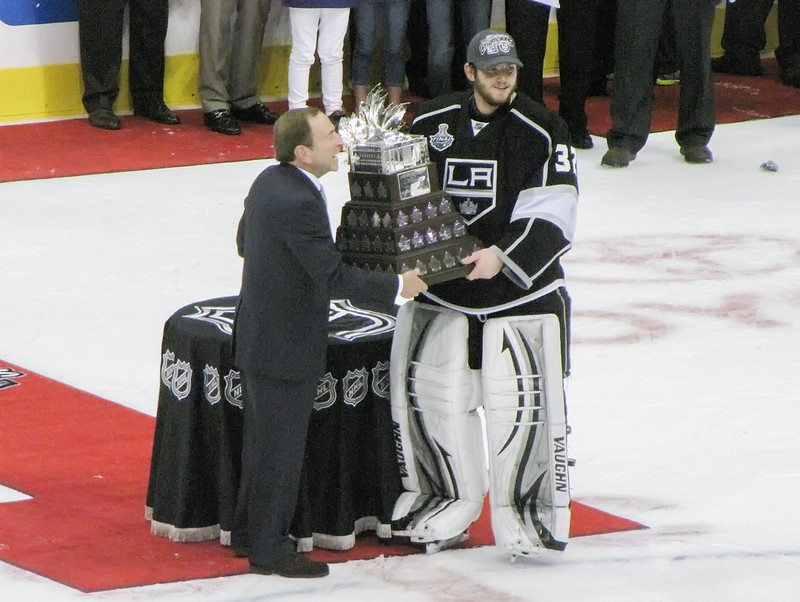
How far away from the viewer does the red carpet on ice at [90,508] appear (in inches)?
184

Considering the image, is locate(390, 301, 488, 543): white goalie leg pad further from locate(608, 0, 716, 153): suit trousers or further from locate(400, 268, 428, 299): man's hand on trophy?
locate(608, 0, 716, 153): suit trousers

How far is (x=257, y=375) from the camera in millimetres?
4465

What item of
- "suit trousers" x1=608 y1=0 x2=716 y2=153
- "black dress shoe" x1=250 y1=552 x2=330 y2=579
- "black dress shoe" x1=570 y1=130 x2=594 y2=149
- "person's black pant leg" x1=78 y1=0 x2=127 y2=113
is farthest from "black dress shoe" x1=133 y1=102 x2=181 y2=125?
"black dress shoe" x1=250 y1=552 x2=330 y2=579

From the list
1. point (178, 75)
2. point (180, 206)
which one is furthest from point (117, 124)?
point (180, 206)

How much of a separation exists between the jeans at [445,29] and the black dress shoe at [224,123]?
1456mm

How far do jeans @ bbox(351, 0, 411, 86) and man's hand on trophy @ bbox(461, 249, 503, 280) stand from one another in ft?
22.7

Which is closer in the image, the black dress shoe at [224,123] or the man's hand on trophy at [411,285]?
the man's hand on trophy at [411,285]

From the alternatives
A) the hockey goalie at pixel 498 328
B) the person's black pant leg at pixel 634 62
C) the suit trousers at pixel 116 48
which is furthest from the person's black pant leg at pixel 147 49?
the hockey goalie at pixel 498 328

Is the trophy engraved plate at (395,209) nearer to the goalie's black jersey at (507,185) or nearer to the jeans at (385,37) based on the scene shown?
the goalie's black jersey at (507,185)

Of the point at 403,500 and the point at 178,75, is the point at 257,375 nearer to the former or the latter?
the point at 403,500

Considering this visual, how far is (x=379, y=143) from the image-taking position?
450cm

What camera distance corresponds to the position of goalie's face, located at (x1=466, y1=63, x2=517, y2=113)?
463 cm

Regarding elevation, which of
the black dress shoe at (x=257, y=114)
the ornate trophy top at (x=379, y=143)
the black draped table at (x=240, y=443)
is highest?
the ornate trophy top at (x=379, y=143)

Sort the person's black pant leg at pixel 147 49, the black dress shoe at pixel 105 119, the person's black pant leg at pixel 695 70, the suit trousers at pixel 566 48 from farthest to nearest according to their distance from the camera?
the black dress shoe at pixel 105 119, the person's black pant leg at pixel 147 49, the suit trousers at pixel 566 48, the person's black pant leg at pixel 695 70
